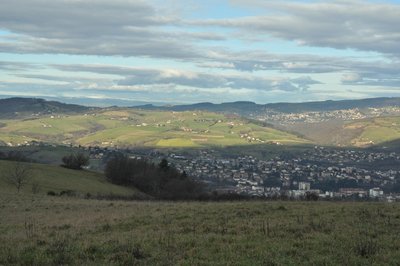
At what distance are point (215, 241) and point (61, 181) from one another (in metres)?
63.4

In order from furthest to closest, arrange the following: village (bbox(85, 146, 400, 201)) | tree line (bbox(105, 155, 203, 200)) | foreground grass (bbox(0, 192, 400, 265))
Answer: village (bbox(85, 146, 400, 201)), tree line (bbox(105, 155, 203, 200)), foreground grass (bbox(0, 192, 400, 265))

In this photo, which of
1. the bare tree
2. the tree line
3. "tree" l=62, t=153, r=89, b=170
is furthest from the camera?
"tree" l=62, t=153, r=89, b=170

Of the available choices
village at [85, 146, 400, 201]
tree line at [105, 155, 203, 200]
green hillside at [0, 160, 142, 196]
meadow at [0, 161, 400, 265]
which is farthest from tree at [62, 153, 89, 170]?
meadow at [0, 161, 400, 265]

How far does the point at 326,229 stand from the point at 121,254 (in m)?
7.50

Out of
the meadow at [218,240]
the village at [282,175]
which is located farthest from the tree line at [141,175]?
the meadow at [218,240]

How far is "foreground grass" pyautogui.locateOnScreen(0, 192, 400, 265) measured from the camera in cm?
1143

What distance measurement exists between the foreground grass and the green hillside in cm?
4590

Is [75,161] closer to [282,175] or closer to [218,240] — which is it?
[282,175]

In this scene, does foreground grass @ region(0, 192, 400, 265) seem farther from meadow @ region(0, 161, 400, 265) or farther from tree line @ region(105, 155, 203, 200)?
tree line @ region(105, 155, 203, 200)

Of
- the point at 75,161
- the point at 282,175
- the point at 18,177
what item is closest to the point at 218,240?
the point at 18,177

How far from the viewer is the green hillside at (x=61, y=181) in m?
67.0

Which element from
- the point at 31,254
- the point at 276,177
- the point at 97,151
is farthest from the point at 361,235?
the point at 97,151

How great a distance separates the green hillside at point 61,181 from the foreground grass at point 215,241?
1807 inches

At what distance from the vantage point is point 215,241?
13.9 metres
